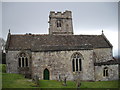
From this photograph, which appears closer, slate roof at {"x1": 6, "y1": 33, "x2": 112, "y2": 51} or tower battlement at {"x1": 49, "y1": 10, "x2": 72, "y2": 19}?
slate roof at {"x1": 6, "y1": 33, "x2": 112, "y2": 51}

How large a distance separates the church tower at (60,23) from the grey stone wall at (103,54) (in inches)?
513

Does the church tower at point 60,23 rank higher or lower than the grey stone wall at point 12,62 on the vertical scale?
higher

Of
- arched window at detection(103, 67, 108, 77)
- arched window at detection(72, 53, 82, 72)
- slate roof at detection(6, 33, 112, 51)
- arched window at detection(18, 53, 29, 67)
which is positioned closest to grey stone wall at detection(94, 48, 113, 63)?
slate roof at detection(6, 33, 112, 51)

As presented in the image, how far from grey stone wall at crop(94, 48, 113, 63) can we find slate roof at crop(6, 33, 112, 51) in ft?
3.09

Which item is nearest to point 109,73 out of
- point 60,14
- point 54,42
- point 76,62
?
point 76,62

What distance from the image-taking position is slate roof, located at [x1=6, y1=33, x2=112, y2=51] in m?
33.8

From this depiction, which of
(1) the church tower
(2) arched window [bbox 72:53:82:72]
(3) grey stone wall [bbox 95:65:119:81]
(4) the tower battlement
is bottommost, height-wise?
(3) grey stone wall [bbox 95:65:119:81]

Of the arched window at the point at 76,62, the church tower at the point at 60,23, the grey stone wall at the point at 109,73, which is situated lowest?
the grey stone wall at the point at 109,73

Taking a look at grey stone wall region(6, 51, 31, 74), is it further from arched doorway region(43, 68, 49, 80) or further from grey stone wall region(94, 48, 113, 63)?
grey stone wall region(94, 48, 113, 63)

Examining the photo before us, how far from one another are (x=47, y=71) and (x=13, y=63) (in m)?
7.31

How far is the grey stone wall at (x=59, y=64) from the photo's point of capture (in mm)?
32469

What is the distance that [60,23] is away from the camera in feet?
159

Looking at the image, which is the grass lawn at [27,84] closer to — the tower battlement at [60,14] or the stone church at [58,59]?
the stone church at [58,59]

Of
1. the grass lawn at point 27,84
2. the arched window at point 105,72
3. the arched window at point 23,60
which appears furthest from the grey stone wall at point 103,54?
the arched window at point 23,60
